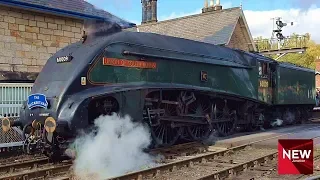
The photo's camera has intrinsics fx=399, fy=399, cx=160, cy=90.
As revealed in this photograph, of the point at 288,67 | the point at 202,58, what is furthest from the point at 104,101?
the point at 288,67

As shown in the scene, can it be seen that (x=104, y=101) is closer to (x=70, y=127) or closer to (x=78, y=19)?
(x=70, y=127)

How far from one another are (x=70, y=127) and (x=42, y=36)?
648cm

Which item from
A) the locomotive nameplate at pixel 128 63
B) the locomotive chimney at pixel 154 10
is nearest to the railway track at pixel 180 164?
the locomotive nameplate at pixel 128 63

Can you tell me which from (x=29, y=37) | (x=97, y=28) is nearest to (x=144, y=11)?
(x=29, y=37)

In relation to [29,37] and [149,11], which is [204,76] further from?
[149,11]

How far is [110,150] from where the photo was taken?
757 cm

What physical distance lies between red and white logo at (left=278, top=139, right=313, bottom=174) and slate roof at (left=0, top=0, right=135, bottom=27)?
7426 mm

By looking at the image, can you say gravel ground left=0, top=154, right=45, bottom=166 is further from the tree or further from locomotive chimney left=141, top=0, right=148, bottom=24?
locomotive chimney left=141, top=0, right=148, bottom=24

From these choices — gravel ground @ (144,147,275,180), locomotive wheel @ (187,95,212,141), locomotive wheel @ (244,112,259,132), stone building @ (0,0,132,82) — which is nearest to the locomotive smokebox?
stone building @ (0,0,132,82)

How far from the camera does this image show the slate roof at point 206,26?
2261cm

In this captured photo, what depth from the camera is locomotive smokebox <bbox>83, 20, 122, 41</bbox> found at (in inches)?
346

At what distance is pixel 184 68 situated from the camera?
10.3 metres

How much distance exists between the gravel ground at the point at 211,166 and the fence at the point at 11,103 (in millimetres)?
4734

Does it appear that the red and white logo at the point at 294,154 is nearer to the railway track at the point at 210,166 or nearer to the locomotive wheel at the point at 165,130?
the railway track at the point at 210,166
